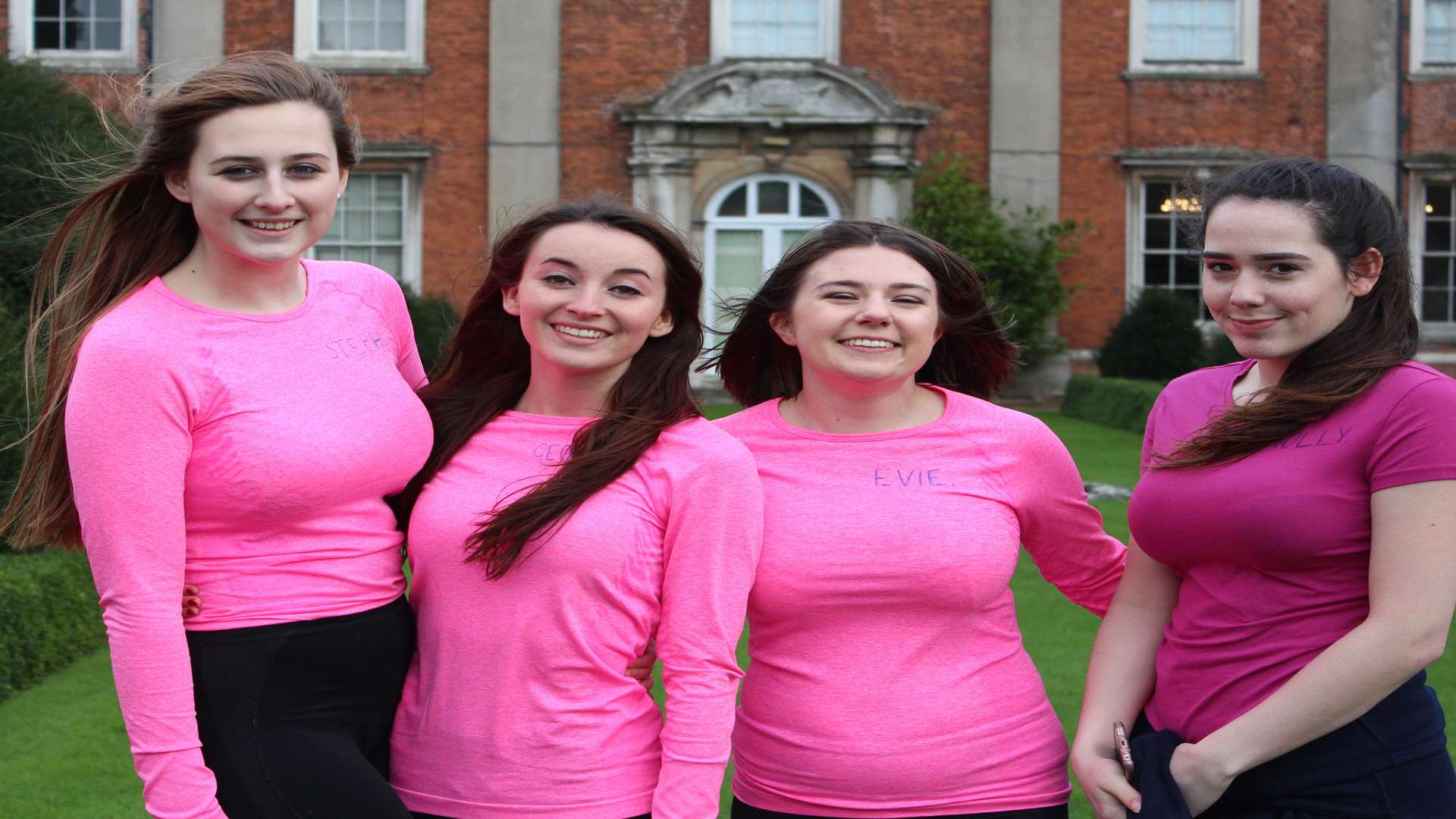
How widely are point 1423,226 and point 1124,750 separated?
58.7 ft

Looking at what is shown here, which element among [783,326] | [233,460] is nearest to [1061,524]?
[783,326]

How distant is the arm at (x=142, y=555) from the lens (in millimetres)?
2197

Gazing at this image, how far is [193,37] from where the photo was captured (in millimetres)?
17234

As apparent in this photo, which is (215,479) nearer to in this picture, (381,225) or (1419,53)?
(381,225)

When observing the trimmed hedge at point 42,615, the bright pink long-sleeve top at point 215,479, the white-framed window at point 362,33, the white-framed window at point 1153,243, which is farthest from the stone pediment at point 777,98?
the bright pink long-sleeve top at point 215,479

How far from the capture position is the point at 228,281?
8.18 ft

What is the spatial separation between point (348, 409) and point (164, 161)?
53 cm

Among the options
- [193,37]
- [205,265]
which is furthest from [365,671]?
[193,37]

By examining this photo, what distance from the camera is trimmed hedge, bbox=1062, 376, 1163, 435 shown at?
48.0ft

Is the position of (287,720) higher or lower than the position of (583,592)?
lower

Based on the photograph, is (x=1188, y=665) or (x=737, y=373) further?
(x=737, y=373)

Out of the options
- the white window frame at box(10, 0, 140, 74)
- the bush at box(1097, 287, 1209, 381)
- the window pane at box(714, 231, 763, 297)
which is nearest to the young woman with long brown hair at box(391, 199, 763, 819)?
the bush at box(1097, 287, 1209, 381)

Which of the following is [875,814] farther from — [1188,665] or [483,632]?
Answer: [483,632]

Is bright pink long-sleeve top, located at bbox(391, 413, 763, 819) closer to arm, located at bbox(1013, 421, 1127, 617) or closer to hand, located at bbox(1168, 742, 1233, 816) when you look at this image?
arm, located at bbox(1013, 421, 1127, 617)
